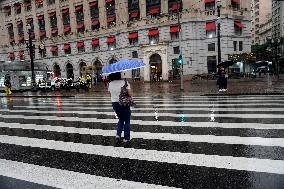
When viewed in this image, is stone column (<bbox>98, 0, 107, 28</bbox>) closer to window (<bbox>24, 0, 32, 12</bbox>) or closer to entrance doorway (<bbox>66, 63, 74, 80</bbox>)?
entrance doorway (<bbox>66, 63, 74, 80</bbox>)

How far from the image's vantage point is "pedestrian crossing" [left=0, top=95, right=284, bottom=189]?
4.59 m

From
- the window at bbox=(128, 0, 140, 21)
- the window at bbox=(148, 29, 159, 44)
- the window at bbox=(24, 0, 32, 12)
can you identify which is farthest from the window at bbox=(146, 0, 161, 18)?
the window at bbox=(24, 0, 32, 12)

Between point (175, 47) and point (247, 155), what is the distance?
1451 inches

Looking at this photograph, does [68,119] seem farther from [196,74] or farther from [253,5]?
[253,5]

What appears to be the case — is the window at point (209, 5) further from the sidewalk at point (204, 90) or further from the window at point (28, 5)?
the window at point (28, 5)

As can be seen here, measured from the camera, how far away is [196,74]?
133ft

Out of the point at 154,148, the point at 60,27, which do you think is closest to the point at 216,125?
the point at 154,148

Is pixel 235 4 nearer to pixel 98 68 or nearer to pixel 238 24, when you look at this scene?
pixel 238 24

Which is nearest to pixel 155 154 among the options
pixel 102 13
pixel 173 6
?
pixel 173 6

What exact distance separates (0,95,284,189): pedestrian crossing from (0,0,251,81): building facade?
2700 centimetres

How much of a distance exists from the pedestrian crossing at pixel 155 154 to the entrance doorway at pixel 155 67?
33987 mm

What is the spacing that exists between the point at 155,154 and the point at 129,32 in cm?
4099

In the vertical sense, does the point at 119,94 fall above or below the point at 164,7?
below

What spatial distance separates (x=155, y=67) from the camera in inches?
1737
